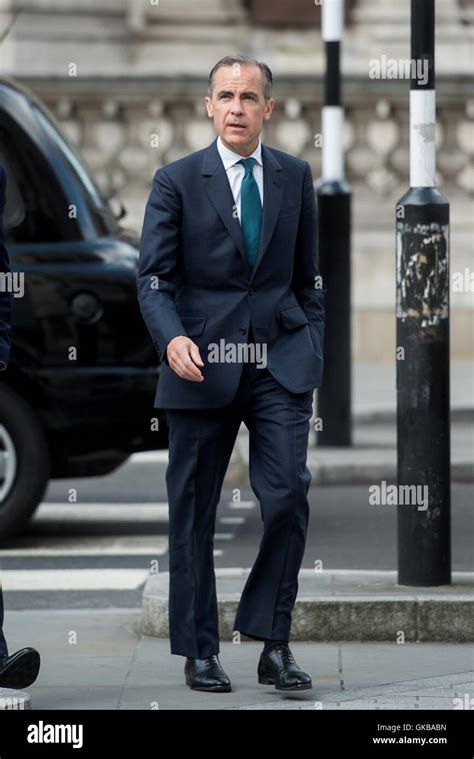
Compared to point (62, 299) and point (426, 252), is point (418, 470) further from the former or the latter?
point (62, 299)

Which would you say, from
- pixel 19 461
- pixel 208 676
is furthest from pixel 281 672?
pixel 19 461

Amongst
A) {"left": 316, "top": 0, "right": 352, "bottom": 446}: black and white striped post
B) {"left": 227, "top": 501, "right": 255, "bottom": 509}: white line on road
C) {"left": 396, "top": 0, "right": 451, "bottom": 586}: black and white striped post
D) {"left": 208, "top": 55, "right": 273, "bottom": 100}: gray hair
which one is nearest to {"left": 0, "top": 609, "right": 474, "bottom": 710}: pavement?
{"left": 396, "top": 0, "right": 451, "bottom": 586}: black and white striped post

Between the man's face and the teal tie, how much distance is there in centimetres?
10

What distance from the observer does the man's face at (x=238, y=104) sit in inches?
238

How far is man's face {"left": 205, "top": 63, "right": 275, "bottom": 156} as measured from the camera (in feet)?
19.9

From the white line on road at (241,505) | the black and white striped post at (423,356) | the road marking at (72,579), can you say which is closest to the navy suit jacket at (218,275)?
the black and white striped post at (423,356)

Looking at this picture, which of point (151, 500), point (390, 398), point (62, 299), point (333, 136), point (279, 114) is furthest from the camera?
point (279, 114)

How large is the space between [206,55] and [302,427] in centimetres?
1347

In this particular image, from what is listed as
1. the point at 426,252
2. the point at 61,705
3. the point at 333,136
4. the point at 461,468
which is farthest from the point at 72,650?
the point at 333,136

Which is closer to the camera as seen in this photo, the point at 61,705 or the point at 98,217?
the point at 61,705

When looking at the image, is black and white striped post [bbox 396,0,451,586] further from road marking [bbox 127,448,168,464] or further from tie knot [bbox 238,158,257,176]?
road marking [bbox 127,448,168,464]

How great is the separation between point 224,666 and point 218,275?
1309mm

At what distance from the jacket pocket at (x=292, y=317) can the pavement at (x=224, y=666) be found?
1.07 m

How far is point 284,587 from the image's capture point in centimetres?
615
